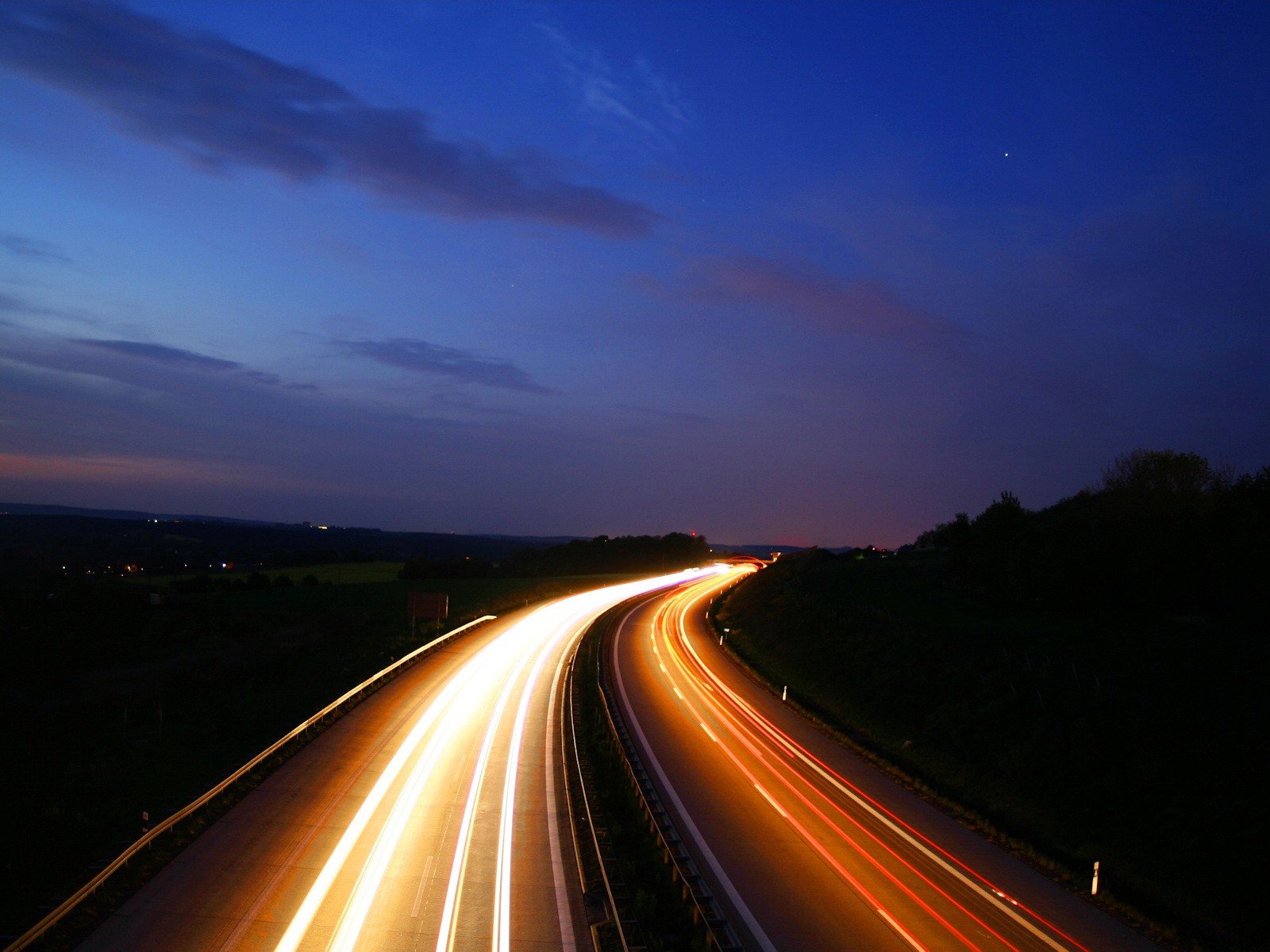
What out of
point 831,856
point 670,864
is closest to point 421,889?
point 670,864

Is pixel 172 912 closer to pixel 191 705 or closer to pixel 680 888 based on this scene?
pixel 680 888

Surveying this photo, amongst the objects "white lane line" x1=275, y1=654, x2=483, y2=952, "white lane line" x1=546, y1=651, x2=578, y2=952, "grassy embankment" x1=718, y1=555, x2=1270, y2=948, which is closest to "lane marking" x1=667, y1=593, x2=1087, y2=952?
"grassy embankment" x1=718, y1=555, x2=1270, y2=948

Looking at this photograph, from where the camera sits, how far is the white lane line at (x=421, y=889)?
13.2m

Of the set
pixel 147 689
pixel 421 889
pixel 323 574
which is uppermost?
pixel 421 889

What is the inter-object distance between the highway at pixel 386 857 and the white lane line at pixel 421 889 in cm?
3

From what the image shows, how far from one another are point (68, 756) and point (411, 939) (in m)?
18.2

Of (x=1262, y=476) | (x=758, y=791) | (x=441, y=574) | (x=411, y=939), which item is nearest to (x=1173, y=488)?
(x=1262, y=476)

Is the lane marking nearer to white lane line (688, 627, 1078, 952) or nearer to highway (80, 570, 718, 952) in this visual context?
white lane line (688, 627, 1078, 952)

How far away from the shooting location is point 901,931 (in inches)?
561

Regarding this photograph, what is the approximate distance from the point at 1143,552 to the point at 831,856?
29.9 metres

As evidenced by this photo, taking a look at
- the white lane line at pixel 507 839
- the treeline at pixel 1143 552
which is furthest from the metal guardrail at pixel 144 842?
the treeline at pixel 1143 552

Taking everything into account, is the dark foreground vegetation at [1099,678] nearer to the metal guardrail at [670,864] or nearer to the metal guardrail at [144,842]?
the metal guardrail at [670,864]

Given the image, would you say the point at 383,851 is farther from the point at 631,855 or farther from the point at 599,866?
the point at 631,855

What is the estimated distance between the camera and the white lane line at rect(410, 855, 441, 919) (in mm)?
13242
